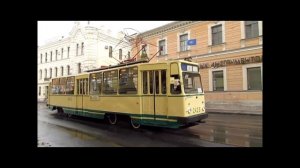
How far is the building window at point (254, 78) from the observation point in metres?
15.7

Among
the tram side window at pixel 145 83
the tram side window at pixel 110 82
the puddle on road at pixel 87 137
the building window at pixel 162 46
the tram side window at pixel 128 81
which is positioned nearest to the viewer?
the puddle on road at pixel 87 137

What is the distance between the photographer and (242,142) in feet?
24.1

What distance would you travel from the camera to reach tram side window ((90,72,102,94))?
1158 cm

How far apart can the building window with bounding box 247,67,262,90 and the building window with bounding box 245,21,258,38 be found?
99.3 inches

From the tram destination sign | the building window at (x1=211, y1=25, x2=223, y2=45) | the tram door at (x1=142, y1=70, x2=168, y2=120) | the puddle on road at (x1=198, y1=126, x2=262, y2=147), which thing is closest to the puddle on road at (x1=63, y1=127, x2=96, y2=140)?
the tram door at (x1=142, y1=70, x2=168, y2=120)

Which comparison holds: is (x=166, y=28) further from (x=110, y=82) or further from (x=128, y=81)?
(x=128, y=81)

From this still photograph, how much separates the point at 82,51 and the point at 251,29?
84.6 feet

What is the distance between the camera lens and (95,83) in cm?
1193

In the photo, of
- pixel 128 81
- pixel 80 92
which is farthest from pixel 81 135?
pixel 80 92

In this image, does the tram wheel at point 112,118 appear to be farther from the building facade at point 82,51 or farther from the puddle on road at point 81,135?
the building facade at point 82,51

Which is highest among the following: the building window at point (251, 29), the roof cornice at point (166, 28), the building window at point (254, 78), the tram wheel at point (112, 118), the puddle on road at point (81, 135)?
the roof cornice at point (166, 28)

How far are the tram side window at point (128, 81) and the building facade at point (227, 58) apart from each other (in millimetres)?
5414

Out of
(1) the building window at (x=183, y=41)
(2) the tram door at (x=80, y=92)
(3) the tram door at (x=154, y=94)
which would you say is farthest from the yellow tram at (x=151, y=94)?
(1) the building window at (x=183, y=41)
